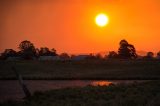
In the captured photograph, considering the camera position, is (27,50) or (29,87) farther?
(27,50)

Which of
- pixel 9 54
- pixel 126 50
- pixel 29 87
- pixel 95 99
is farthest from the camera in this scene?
pixel 9 54

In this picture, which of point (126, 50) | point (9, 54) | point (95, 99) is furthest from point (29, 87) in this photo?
point (9, 54)

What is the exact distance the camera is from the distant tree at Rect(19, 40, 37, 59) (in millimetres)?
147562

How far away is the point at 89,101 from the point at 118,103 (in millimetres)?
2836

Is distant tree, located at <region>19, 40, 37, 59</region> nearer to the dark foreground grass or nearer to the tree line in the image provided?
the tree line

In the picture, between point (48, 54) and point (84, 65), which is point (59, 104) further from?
point (48, 54)

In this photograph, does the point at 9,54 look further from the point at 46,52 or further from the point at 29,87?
the point at 29,87

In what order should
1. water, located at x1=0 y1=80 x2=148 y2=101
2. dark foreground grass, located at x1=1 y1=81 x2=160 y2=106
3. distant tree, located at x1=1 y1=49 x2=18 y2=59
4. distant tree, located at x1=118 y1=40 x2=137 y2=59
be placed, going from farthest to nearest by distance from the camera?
distant tree, located at x1=1 y1=49 x2=18 y2=59, distant tree, located at x1=118 y1=40 x2=137 y2=59, water, located at x1=0 y1=80 x2=148 y2=101, dark foreground grass, located at x1=1 y1=81 x2=160 y2=106

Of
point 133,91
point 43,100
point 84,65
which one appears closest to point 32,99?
point 43,100

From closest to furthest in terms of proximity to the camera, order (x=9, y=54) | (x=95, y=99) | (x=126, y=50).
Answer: (x=95, y=99)
(x=126, y=50)
(x=9, y=54)

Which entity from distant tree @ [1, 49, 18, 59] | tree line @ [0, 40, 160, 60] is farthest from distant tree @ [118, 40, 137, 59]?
distant tree @ [1, 49, 18, 59]

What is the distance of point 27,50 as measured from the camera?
15650 centimetres

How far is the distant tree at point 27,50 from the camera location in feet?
484

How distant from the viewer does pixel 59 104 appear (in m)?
24.4
